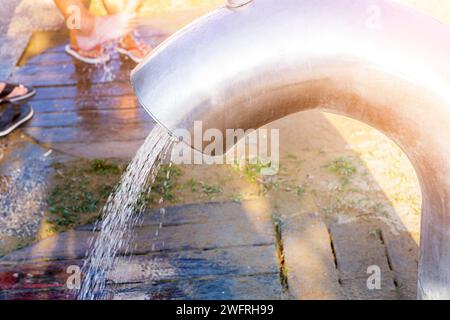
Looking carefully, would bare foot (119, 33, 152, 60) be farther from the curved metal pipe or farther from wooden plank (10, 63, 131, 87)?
the curved metal pipe

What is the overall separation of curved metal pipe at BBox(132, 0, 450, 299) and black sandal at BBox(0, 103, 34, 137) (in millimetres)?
3128

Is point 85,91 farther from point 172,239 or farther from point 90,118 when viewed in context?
point 172,239

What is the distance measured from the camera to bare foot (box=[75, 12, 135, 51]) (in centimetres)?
530

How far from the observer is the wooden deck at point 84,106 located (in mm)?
4398

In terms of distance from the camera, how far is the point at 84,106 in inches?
191

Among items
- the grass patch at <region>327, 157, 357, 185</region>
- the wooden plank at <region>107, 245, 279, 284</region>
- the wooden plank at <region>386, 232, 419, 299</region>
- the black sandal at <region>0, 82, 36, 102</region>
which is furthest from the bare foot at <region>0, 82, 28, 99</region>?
the wooden plank at <region>386, 232, 419, 299</region>

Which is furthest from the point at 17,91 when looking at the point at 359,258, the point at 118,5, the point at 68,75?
the point at 359,258

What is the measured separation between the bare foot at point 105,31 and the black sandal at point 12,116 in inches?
31.1

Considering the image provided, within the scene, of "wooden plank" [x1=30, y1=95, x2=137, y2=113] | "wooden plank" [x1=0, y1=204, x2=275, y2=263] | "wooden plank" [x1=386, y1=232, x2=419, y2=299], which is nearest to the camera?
"wooden plank" [x1=386, y1=232, x2=419, y2=299]

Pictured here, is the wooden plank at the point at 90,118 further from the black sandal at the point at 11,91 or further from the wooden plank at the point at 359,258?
the wooden plank at the point at 359,258

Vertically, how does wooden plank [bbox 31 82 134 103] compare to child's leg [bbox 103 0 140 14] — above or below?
below
